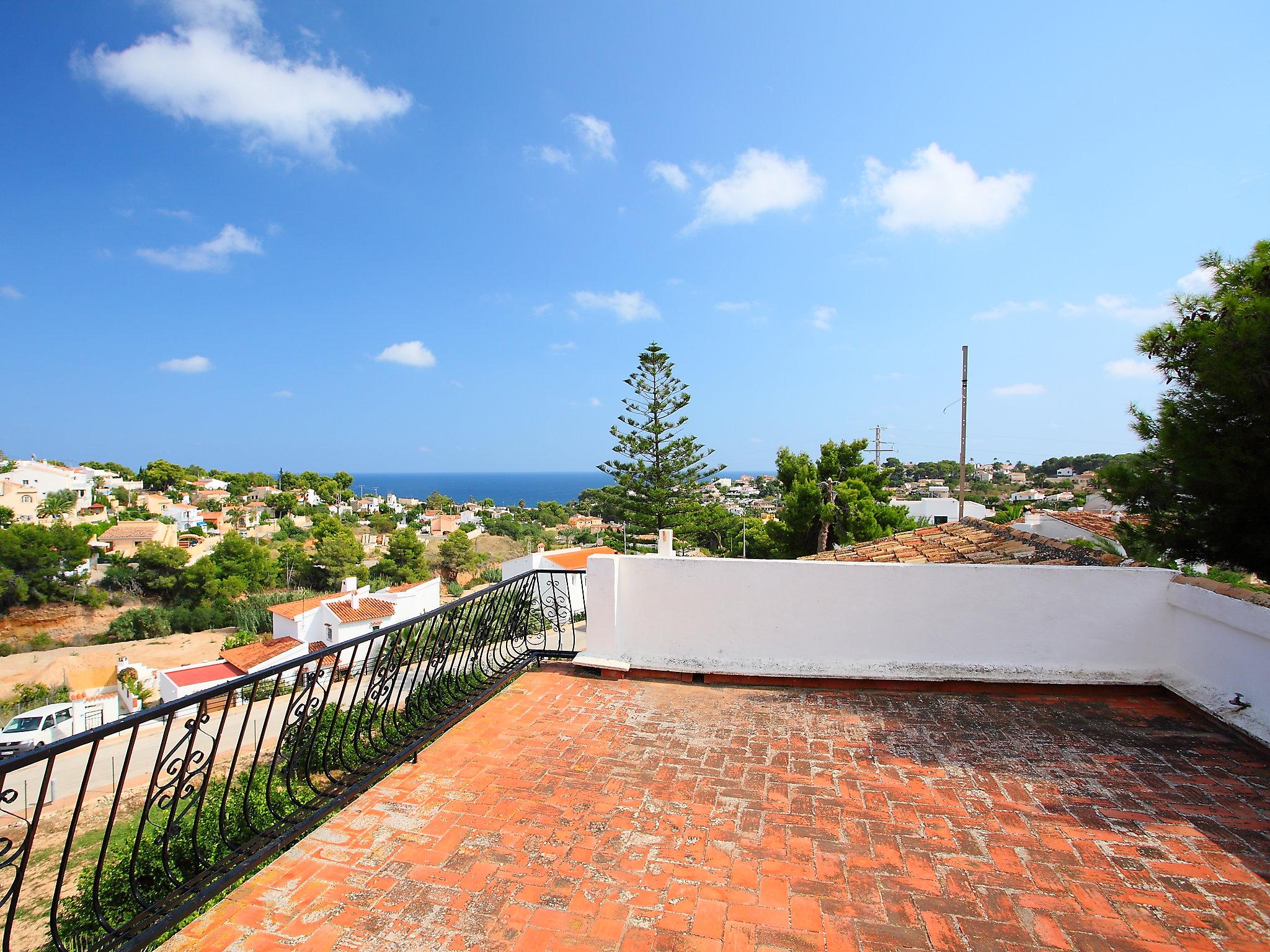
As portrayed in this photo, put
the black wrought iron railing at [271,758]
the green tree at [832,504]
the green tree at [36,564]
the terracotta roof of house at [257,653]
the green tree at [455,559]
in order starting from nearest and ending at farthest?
the black wrought iron railing at [271,758]
the green tree at [832,504]
the terracotta roof of house at [257,653]
the green tree at [36,564]
the green tree at [455,559]

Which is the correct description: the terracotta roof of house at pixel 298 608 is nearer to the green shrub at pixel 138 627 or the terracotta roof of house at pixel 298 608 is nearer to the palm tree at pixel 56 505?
the green shrub at pixel 138 627

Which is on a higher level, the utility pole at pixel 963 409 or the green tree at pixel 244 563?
the utility pole at pixel 963 409

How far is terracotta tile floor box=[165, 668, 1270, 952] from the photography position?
1.76m

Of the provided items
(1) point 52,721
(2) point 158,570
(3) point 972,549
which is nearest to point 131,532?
(2) point 158,570

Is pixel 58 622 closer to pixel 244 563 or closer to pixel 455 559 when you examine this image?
pixel 244 563

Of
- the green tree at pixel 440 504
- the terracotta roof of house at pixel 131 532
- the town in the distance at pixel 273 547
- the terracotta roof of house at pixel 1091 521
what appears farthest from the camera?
the green tree at pixel 440 504

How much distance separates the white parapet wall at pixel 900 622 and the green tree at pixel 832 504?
11915 mm

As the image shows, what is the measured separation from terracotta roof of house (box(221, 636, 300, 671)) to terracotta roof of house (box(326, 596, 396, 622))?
1667 mm

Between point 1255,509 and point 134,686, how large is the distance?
89.4 feet

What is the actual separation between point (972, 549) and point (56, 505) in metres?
62.9

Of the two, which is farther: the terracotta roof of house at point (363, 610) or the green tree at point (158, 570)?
the green tree at point (158, 570)

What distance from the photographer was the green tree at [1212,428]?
301 centimetres

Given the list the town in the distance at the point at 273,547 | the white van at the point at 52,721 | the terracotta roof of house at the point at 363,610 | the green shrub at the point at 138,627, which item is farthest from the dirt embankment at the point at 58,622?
the terracotta roof of house at the point at 363,610

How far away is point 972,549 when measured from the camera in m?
5.47
